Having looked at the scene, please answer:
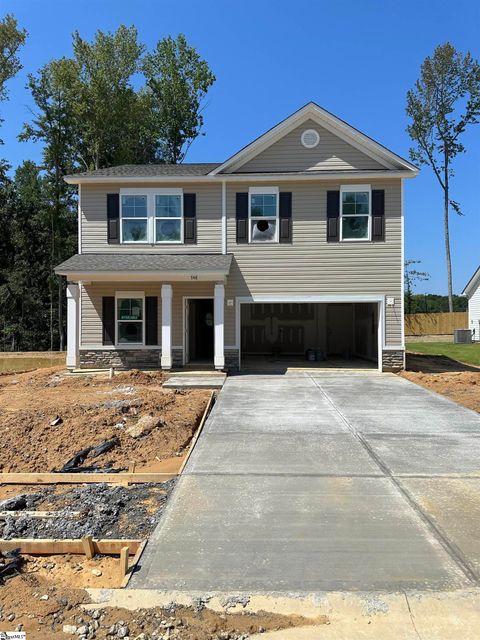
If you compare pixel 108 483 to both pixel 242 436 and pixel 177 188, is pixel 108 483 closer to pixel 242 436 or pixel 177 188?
Answer: pixel 242 436

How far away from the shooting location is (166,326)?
44.5ft

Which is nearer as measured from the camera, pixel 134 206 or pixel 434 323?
pixel 134 206

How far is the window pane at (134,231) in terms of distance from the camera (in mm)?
14859

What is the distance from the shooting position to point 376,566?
3.43 metres

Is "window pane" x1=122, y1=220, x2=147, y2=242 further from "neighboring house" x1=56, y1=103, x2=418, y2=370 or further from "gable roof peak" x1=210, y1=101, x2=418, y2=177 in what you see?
"gable roof peak" x1=210, y1=101, x2=418, y2=177

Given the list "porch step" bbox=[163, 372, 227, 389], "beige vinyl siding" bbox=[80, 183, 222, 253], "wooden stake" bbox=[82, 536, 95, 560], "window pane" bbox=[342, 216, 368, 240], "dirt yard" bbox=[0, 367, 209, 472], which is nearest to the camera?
"wooden stake" bbox=[82, 536, 95, 560]

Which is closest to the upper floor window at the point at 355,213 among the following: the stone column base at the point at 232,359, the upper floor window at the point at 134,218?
the stone column base at the point at 232,359

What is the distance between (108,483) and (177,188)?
10.9 meters

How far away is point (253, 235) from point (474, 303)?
A: 85.2ft

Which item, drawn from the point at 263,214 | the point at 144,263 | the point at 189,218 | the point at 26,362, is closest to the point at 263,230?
the point at 263,214

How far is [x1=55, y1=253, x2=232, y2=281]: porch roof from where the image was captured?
524 inches

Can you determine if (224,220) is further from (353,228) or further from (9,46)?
(9,46)

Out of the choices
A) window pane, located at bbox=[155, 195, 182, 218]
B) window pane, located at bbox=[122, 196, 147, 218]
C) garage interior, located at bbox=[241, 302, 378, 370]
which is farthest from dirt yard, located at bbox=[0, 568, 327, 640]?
garage interior, located at bbox=[241, 302, 378, 370]

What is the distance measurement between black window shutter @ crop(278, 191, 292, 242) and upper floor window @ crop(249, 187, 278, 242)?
18 centimetres
